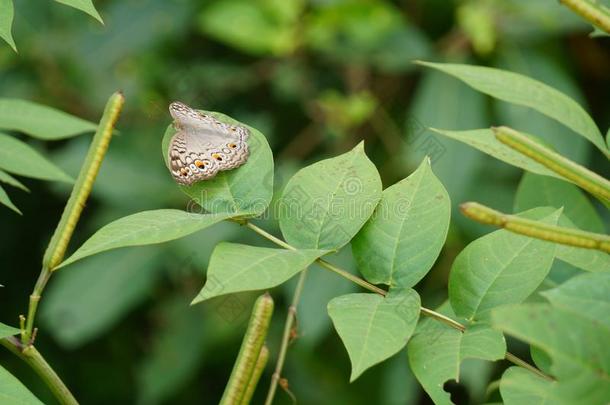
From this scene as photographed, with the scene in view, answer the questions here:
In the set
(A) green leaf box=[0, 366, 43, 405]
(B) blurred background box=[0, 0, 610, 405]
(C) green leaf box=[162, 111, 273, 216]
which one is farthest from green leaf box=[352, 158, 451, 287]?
(B) blurred background box=[0, 0, 610, 405]

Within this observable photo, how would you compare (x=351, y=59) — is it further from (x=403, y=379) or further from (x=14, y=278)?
(x=14, y=278)

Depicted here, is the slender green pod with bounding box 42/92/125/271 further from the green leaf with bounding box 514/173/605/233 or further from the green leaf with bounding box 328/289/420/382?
the green leaf with bounding box 514/173/605/233

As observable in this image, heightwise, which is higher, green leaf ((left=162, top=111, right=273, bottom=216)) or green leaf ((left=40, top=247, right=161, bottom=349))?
green leaf ((left=162, top=111, right=273, bottom=216))

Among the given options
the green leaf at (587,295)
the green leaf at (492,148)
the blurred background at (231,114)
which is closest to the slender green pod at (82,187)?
the green leaf at (492,148)

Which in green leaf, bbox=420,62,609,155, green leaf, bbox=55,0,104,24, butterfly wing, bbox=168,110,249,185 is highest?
green leaf, bbox=55,0,104,24

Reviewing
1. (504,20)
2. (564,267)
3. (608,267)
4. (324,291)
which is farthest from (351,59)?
(608,267)

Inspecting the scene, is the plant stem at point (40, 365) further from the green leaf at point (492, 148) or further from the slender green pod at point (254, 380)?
the green leaf at point (492, 148)

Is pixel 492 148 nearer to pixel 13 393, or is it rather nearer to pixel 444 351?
pixel 444 351
